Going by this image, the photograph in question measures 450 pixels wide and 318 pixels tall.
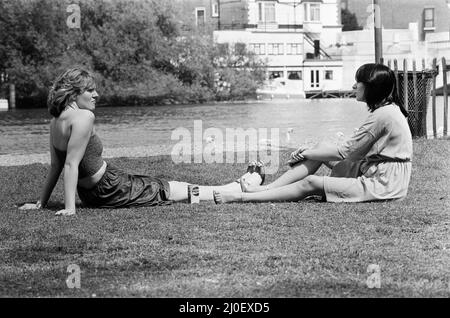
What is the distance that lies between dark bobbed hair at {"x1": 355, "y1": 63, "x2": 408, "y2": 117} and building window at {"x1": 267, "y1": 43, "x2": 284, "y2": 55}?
66897mm

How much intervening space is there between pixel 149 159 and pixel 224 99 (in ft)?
148

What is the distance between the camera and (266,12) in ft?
255

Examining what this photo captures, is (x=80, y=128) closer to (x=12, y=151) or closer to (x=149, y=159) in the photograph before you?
(x=149, y=159)

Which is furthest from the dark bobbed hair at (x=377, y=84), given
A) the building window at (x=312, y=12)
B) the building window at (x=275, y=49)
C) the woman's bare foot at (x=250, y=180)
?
the building window at (x=312, y=12)

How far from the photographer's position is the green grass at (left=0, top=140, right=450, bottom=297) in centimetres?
463

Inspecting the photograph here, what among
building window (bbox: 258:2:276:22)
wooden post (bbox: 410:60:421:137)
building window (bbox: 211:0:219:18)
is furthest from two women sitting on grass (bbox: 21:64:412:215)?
building window (bbox: 258:2:276:22)

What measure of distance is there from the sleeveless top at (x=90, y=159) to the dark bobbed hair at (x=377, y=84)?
2.43 metres

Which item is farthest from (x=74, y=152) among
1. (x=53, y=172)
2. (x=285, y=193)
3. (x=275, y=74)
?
(x=275, y=74)

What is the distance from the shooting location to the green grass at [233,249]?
4.63 meters

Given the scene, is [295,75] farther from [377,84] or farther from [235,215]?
[235,215]

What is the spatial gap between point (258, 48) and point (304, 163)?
6607 cm

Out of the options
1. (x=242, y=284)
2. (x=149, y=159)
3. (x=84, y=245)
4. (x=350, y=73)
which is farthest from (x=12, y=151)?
(x=350, y=73)

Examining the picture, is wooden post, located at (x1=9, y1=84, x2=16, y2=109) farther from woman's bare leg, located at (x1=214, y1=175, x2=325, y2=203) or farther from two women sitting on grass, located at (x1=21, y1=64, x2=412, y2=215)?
woman's bare leg, located at (x1=214, y1=175, x2=325, y2=203)
